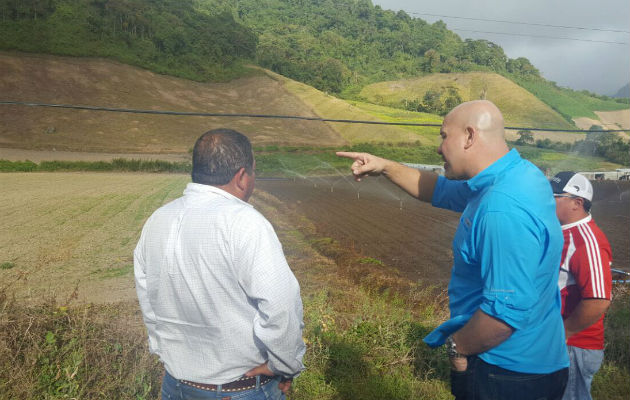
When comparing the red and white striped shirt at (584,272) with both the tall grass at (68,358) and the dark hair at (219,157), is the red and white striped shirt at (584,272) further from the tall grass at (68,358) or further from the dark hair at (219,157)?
the tall grass at (68,358)

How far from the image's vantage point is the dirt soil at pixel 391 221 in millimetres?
11906

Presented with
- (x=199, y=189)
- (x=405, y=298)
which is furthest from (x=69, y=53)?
(x=199, y=189)

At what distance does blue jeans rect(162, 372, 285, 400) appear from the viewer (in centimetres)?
158

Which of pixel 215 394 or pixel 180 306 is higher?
pixel 180 306

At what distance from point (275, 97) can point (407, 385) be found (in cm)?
1038

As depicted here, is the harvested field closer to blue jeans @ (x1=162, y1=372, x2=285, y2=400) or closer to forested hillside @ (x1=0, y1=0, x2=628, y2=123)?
blue jeans @ (x1=162, y1=372, x2=285, y2=400)

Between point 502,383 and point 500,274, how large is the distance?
503 millimetres

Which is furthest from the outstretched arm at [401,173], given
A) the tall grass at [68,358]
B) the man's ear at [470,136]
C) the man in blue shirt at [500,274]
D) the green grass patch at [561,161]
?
the green grass patch at [561,161]

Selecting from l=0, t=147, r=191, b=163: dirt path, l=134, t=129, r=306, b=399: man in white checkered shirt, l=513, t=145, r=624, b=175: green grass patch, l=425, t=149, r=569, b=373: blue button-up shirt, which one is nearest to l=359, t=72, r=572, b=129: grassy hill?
l=513, t=145, r=624, b=175: green grass patch

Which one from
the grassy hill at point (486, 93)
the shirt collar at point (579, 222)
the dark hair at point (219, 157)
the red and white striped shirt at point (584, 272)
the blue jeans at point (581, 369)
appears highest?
the grassy hill at point (486, 93)

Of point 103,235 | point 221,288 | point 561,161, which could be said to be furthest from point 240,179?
point 561,161

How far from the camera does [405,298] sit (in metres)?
7.70

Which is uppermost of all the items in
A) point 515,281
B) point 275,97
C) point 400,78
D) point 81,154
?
point 400,78

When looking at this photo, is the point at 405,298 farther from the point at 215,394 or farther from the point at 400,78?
the point at 400,78
